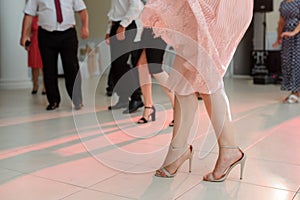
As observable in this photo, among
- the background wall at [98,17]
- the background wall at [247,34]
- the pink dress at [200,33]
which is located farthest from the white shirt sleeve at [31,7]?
the background wall at [98,17]

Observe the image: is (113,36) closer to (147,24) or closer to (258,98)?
(147,24)

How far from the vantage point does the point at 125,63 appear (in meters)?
3.22

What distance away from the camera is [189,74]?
1499mm

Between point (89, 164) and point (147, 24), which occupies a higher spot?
point (147, 24)

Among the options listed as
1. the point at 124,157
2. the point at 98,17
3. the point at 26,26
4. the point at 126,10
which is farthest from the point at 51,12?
the point at 98,17

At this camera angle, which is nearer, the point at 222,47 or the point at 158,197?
the point at 158,197

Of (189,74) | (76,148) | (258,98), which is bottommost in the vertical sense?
(258,98)

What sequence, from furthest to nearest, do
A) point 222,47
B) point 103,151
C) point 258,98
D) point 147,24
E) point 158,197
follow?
point 258,98, point 103,151, point 147,24, point 222,47, point 158,197

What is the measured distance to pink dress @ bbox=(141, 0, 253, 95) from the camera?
4.64 ft

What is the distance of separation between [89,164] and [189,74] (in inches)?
24.7

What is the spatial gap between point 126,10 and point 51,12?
694mm

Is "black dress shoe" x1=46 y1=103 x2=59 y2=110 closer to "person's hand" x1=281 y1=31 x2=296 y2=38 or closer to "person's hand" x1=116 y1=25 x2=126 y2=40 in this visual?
"person's hand" x1=116 y1=25 x2=126 y2=40

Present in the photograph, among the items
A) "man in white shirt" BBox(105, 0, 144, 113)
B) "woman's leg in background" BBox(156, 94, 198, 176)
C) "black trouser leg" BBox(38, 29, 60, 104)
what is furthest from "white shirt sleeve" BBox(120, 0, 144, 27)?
"woman's leg in background" BBox(156, 94, 198, 176)

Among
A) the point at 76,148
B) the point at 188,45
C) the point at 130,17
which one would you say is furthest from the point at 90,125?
the point at 188,45
